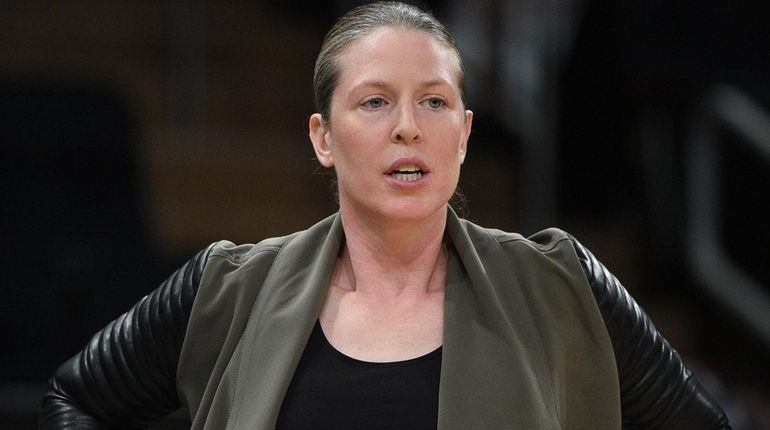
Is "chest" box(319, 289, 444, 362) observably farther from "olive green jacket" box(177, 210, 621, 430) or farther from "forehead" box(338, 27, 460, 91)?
"forehead" box(338, 27, 460, 91)

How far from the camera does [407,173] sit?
1510 mm

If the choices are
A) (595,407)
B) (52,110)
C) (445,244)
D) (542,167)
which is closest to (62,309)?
(52,110)

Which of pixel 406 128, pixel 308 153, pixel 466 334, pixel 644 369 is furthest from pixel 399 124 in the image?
pixel 308 153

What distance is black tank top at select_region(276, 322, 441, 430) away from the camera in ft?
4.76

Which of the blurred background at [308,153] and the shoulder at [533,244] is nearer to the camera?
the shoulder at [533,244]

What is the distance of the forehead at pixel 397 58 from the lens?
60.0 inches

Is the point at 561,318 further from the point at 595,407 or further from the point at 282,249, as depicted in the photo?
the point at 282,249

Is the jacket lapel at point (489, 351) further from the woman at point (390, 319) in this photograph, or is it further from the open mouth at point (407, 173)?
the open mouth at point (407, 173)

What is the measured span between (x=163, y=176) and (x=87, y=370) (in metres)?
1.95

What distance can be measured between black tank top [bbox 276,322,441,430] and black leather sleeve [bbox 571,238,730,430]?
0.22 metres

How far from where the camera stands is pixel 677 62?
3.47 m

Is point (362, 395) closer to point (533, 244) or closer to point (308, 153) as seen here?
point (533, 244)

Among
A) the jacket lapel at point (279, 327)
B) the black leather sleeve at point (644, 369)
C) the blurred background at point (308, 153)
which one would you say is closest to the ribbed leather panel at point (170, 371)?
the black leather sleeve at point (644, 369)

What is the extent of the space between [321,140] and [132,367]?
374 millimetres
